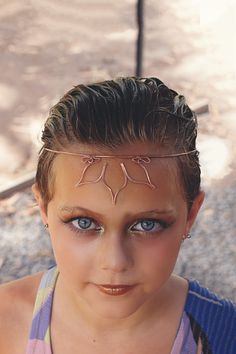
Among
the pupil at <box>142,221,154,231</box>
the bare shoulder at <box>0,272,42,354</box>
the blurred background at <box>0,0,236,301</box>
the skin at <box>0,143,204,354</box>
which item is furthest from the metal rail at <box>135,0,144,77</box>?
the pupil at <box>142,221,154,231</box>

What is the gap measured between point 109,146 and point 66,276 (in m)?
0.27

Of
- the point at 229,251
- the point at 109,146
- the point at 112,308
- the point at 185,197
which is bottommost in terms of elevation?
the point at 229,251

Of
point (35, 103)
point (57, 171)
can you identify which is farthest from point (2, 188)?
point (57, 171)

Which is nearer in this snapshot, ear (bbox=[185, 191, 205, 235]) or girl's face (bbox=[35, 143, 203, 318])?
girl's face (bbox=[35, 143, 203, 318])

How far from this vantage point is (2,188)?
331 centimetres

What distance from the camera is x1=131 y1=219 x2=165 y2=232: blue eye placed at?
53.7 inches

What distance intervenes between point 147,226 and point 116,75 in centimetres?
307

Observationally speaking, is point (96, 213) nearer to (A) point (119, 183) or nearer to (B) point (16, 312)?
(A) point (119, 183)

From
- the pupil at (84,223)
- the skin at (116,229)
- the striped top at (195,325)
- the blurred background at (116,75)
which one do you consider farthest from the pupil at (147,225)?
the blurred background at (116,75)

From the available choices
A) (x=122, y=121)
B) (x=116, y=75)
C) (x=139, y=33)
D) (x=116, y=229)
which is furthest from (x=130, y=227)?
(x=116, y=75)

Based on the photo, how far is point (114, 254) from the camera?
133 centimetres

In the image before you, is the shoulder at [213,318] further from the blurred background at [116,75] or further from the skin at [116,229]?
the blurred background at [116,75]

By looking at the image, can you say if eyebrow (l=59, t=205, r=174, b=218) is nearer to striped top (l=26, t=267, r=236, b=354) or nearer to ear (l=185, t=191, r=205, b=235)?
ear (l=185, t=191, r=205, b=235)

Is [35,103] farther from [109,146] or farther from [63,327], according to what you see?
[109,146]
